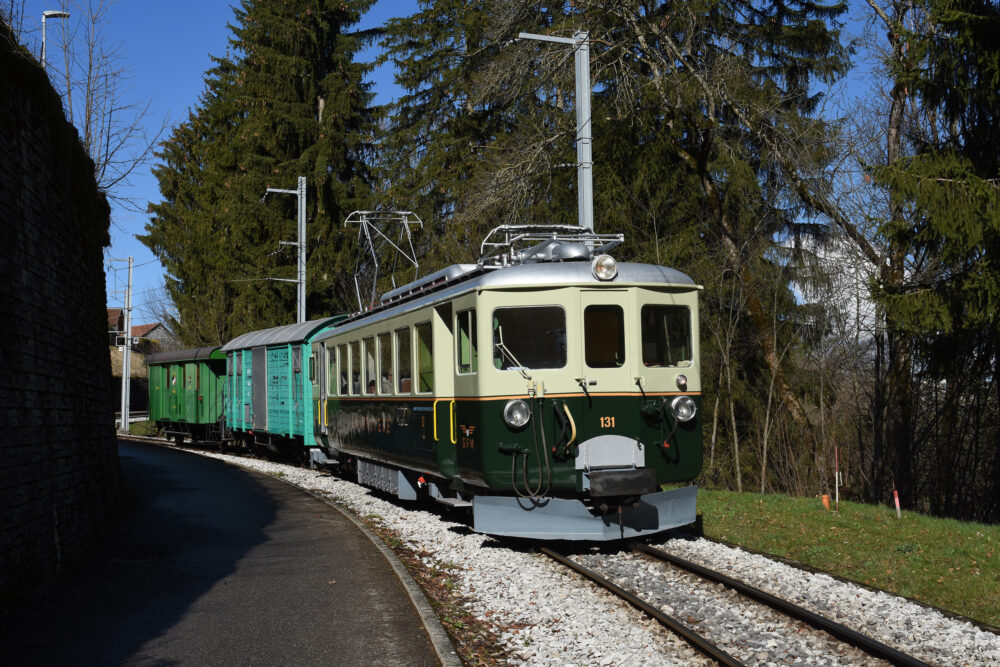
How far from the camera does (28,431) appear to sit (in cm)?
851

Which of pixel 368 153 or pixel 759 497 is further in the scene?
pixel 368 153

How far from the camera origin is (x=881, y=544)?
400 inches

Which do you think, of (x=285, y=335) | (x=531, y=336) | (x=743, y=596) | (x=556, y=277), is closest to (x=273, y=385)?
(x=285, y=335)

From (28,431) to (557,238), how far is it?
5669 mm

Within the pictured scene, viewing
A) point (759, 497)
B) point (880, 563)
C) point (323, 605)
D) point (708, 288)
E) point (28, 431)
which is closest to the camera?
point (323, 605)

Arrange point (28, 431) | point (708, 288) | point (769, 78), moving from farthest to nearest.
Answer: point (769, 78)
point (708, 288)
point (28, 431)

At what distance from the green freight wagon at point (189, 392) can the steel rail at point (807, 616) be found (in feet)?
67.5

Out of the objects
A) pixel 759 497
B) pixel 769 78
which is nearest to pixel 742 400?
pixel 759 497

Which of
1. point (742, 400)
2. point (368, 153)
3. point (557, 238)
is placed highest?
point (368, 153)

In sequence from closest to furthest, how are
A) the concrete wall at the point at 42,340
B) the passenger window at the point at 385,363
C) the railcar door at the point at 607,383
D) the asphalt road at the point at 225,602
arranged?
the asphalt road at the point at 225,602 < the concrete wall at the point at 42,340 < the railcar door at the point at 607,383 < the passenger window at the point at 385,363

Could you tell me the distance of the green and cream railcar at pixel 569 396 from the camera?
32.2ft

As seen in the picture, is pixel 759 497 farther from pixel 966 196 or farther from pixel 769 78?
pixel 769 78

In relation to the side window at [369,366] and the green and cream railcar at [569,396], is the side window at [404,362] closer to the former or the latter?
the green and cream railcar at [569,396]

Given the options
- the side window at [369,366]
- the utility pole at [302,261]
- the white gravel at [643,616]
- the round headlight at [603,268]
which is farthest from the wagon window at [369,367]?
the utility pole at [302,261]
